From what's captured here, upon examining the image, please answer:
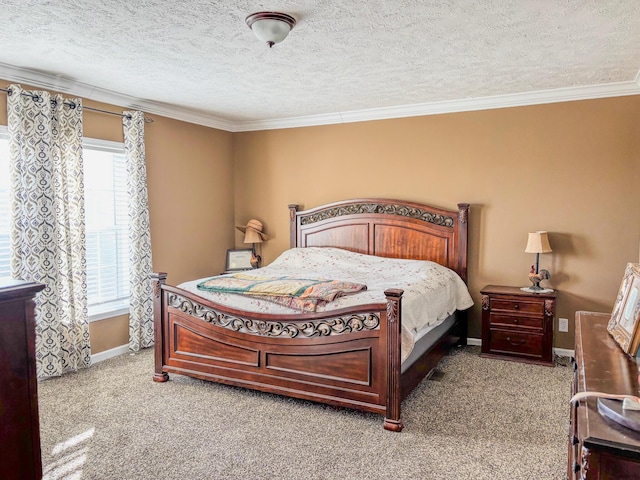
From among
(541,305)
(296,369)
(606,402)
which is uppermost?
(606,402)

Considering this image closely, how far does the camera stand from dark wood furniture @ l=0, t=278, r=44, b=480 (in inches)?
51.1

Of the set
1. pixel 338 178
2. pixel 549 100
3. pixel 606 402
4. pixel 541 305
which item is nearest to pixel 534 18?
pixel 549 100

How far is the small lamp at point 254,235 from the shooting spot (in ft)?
18.1

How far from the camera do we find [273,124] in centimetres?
554

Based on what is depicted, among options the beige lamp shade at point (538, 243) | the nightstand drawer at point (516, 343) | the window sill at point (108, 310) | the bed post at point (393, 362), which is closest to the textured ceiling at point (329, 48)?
the beige lamp shade at point (538, 243)

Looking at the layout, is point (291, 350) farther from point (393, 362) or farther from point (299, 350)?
point (393, 362)

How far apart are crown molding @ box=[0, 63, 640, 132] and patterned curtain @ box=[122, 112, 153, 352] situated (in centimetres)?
29

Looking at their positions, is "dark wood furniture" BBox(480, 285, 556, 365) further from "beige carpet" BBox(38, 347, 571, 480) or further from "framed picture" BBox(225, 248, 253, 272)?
"framed picture" BBox(225, 248, 253, 272)

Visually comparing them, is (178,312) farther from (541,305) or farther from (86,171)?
(541,305)

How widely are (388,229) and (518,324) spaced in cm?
156

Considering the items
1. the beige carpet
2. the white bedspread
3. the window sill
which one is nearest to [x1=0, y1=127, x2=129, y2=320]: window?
the window sill

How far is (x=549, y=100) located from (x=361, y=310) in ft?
9.39

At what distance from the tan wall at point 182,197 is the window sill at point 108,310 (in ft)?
0.18

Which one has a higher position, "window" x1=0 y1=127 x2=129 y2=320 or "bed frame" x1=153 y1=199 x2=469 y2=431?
"window" x1=0 y1=127 x2=129 y2=320
